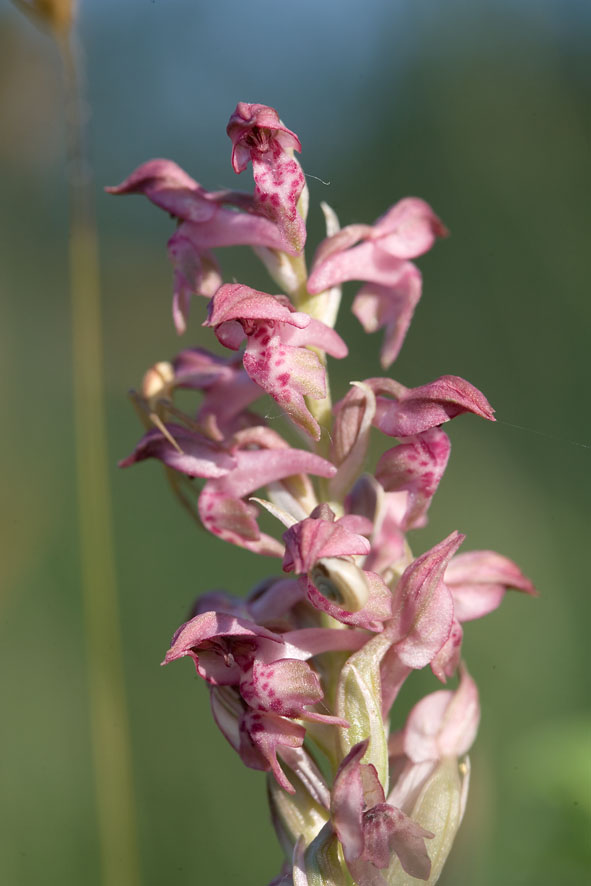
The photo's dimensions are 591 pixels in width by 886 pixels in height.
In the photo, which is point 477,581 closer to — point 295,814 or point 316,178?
point 295,814

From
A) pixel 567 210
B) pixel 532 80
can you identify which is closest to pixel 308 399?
pixel 567 210

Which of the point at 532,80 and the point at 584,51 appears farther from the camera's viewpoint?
the point at 532,80

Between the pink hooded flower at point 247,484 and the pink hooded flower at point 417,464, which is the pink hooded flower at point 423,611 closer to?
the pink hooded flower at point 417,464

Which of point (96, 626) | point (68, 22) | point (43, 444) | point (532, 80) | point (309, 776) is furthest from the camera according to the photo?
point (532, 80)

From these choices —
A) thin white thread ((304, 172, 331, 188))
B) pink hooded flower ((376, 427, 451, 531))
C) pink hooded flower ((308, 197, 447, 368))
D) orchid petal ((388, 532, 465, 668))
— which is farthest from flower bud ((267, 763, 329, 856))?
thin white thread ((304, 172, 331, 188))

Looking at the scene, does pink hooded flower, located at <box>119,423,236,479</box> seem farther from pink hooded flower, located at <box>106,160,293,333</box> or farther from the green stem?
the green stem

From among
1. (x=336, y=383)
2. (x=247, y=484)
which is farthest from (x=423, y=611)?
(x=336, y=383)

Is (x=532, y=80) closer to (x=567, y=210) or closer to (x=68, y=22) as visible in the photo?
(x=567, y=210)
